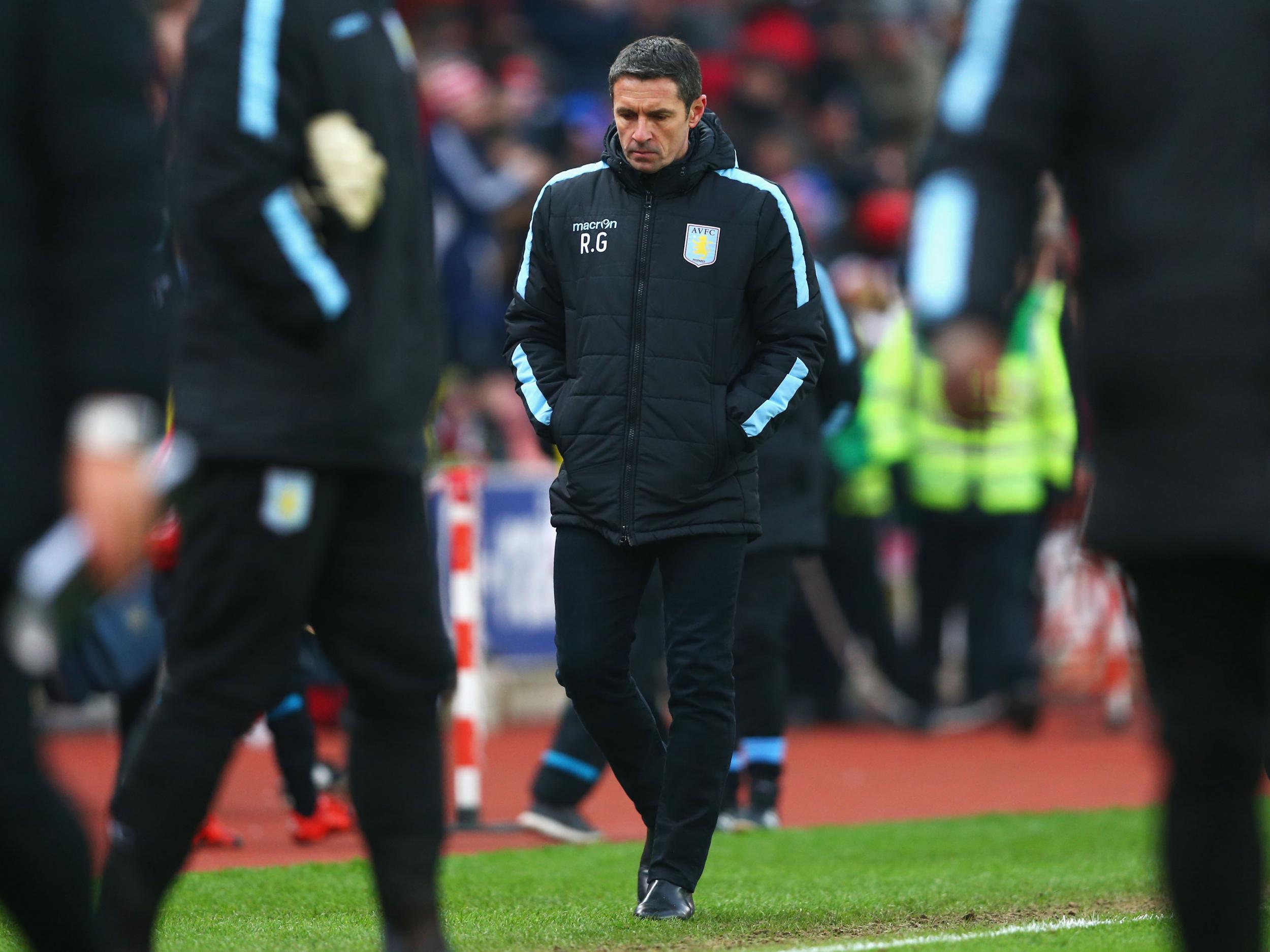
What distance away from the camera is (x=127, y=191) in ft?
10.5

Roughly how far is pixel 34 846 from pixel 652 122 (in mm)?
3295

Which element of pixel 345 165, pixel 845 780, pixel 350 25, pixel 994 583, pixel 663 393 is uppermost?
pixel 350 25

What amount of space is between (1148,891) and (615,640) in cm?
180

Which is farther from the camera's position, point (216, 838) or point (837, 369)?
point (837, 369)

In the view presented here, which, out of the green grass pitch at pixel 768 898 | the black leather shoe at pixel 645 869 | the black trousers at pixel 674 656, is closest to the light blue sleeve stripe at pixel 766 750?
the green grass pitch at pixel 768 898

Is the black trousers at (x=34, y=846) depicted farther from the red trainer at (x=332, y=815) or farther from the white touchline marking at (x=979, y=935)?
the red trainer at (x=332, y=815)

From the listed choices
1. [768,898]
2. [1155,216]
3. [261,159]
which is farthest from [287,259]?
[768,898]

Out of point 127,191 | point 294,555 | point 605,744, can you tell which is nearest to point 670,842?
point 605,744

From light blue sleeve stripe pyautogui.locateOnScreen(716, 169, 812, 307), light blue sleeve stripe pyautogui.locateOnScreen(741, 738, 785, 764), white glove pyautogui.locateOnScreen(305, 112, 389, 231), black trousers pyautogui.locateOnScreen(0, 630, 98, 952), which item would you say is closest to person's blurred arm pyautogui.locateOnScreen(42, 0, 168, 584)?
black trousers pyautogui.locateOnScreen(0, 630, 98, 952)

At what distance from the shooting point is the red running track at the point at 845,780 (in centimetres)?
814

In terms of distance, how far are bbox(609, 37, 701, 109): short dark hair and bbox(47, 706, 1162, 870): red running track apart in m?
2.97

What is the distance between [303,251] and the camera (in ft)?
12.2

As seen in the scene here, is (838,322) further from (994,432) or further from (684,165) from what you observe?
(994,432)

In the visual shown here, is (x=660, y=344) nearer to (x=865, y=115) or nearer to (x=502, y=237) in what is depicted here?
(x=502, y=237)
